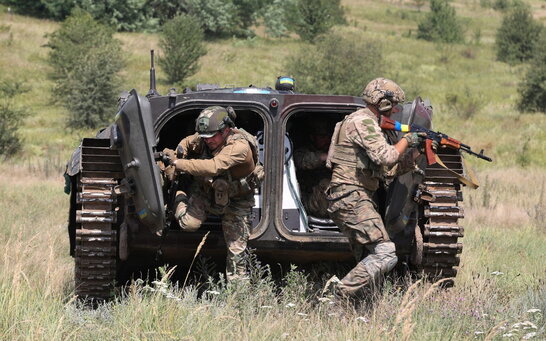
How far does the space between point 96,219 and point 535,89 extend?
1268 inches

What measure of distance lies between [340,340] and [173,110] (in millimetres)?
2599

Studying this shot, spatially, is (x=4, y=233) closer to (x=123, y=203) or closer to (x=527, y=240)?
(x=123, y=203)

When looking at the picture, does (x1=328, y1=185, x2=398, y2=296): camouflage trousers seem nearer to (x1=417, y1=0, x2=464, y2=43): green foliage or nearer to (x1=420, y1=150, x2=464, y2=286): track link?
(x1=420, y1=150, x2=464, y2=286): track link

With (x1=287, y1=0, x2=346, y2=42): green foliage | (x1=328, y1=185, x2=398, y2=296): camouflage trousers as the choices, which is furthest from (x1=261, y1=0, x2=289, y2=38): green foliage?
(x1=328, y1=185, x2=398, y2=296): camouflage trousers

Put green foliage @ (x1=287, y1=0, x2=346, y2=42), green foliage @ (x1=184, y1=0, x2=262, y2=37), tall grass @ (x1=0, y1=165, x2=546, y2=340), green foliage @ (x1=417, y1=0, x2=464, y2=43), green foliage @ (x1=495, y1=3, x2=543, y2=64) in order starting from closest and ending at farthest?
tall grass @ (x1=0, y1=165, x2=546, y2=340) < green foliage @ (x1=495, y1=3, x2=543, y2=64) < green foliage @ (x1=287, y1=0, x2=346, y2=42) < green foliage @ (x1=184, y1=0, x2=262, y2=37) < green foliage @ (x1=417, y1=0, x2=464, y2=43)

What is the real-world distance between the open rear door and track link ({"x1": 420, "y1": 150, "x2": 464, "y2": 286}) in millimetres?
2047

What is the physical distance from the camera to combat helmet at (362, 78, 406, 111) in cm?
654

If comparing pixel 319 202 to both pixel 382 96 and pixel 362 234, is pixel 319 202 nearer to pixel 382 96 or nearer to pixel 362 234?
pixel 362 234

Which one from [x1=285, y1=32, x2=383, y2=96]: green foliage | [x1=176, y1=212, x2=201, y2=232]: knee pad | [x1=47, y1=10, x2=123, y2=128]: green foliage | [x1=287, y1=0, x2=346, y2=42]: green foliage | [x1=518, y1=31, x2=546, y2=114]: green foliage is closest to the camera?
[x1=176, y1=212, x2=201, y2=232]: knee pad

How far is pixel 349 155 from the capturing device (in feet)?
21.5

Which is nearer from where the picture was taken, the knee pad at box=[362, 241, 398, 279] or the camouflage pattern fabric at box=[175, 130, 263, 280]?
the knee pad at box=[362, 241, 398, 279]

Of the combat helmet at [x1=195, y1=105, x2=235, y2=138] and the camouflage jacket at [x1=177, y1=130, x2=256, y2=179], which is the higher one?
the combat helmet at [x1=195, y1=105, x2=235, y2=138]

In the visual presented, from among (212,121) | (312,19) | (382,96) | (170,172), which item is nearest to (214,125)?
(212,121)

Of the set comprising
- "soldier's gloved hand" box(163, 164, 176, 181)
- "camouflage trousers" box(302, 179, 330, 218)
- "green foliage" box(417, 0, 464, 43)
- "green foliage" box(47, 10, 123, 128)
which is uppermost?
"green foliage" box(417, 0, 464, 43)
